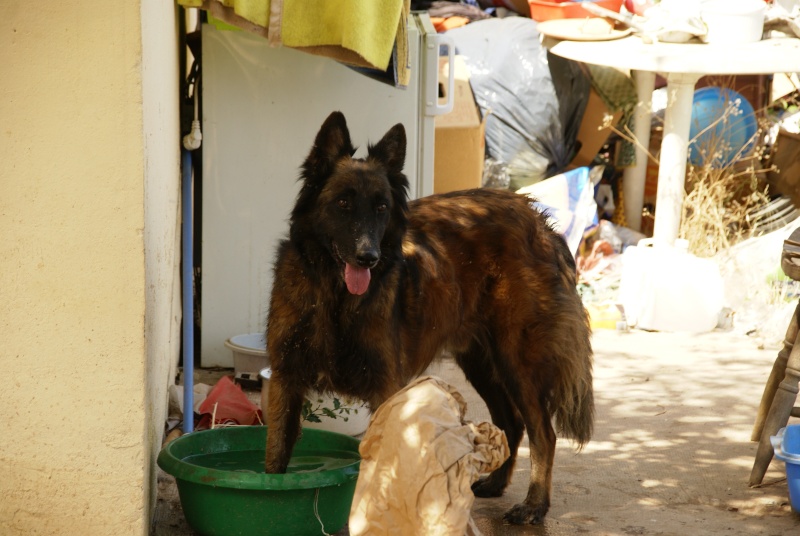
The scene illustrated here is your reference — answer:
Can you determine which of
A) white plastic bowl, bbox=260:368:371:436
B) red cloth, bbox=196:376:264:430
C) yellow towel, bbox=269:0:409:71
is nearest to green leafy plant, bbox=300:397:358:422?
white plastic bowl, bbox=260:368:371:436

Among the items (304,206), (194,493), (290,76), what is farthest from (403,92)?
(194,493)

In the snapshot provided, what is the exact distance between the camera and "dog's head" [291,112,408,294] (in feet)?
11.3

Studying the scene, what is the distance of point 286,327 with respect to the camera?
3.56 meters

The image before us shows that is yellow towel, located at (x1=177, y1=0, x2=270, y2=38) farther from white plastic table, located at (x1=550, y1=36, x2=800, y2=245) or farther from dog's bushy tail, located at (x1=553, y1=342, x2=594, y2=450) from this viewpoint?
white plastic table, located at (x1=550, y1=36, x2=800, y2=245)

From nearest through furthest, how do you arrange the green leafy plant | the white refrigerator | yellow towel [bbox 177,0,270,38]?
yellow towel [bbox 177,0,270,38] → the green leafy plant → the white refrigerator

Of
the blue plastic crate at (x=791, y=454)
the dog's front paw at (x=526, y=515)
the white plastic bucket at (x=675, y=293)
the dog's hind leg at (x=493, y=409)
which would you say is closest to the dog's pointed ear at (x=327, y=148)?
the dog's hind leg at (x=493, y=409)

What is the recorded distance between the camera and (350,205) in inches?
137

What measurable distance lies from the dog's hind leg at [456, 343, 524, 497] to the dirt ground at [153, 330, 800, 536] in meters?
0.07

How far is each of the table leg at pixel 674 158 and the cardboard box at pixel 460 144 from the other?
1.58 m

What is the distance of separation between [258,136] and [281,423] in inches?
110

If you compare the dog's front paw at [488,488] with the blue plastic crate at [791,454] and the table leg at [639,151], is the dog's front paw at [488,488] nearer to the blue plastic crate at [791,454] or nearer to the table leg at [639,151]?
the blue plastic crate at [791,454]

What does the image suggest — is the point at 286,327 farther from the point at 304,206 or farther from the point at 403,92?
the point at 403,92

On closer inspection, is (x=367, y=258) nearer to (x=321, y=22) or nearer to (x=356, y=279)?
(x=356, y=279)

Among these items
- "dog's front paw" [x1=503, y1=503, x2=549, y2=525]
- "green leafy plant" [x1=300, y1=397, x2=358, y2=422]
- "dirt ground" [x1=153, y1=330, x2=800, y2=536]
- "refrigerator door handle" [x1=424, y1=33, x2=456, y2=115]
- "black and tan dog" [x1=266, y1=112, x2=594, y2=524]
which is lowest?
"dirt ground" [x1=153, y1=330, x2=800, y2=536]
